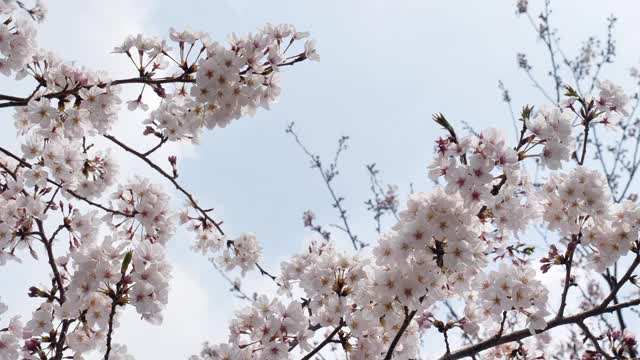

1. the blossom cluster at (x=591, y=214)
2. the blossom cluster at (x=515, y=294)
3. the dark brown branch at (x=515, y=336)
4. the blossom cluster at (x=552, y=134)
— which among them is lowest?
the dark brown branch at (x=515, y=336)

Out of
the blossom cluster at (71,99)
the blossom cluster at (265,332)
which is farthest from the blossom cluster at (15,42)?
the blossom cluster at (265,332)

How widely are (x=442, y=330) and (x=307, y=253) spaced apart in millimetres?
1190

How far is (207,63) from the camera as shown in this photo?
3186 mm

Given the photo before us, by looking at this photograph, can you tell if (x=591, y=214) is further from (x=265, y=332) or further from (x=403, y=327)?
(x=265, y=332)

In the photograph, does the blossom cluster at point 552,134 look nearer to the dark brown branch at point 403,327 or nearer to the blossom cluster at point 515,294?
the blossom cluster at point 515,294

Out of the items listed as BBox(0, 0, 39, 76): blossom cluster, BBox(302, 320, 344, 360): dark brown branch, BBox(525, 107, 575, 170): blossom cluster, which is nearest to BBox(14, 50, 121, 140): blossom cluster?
BBox(0, 0, 39, 76): blossom cluster

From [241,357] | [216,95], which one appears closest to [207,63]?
[216,95]

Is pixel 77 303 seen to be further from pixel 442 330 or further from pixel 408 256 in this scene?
pixel 442 330

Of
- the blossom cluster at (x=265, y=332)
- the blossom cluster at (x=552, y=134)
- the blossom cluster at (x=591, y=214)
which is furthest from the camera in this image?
the blossom cluster at (x=265, y=332)

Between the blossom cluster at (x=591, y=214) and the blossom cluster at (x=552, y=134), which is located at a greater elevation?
the blossom cluster at (x=552, y=134)

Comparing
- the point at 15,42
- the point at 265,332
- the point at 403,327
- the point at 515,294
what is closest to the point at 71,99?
the point at 15,42

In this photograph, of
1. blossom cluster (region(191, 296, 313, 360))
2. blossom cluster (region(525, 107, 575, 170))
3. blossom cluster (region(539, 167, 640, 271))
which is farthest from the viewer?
blossom cluster (region(191, 296, 313, 360))

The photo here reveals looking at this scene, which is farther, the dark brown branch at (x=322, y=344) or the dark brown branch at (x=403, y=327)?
the dark brown branch at (x=322, y=344)

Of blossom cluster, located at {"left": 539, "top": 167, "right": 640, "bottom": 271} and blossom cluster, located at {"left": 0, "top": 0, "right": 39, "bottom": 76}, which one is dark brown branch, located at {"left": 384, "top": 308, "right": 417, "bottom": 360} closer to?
blossom cluster, located at {"left": 539, "top": 167, "right": 640, "bottom": 271}
